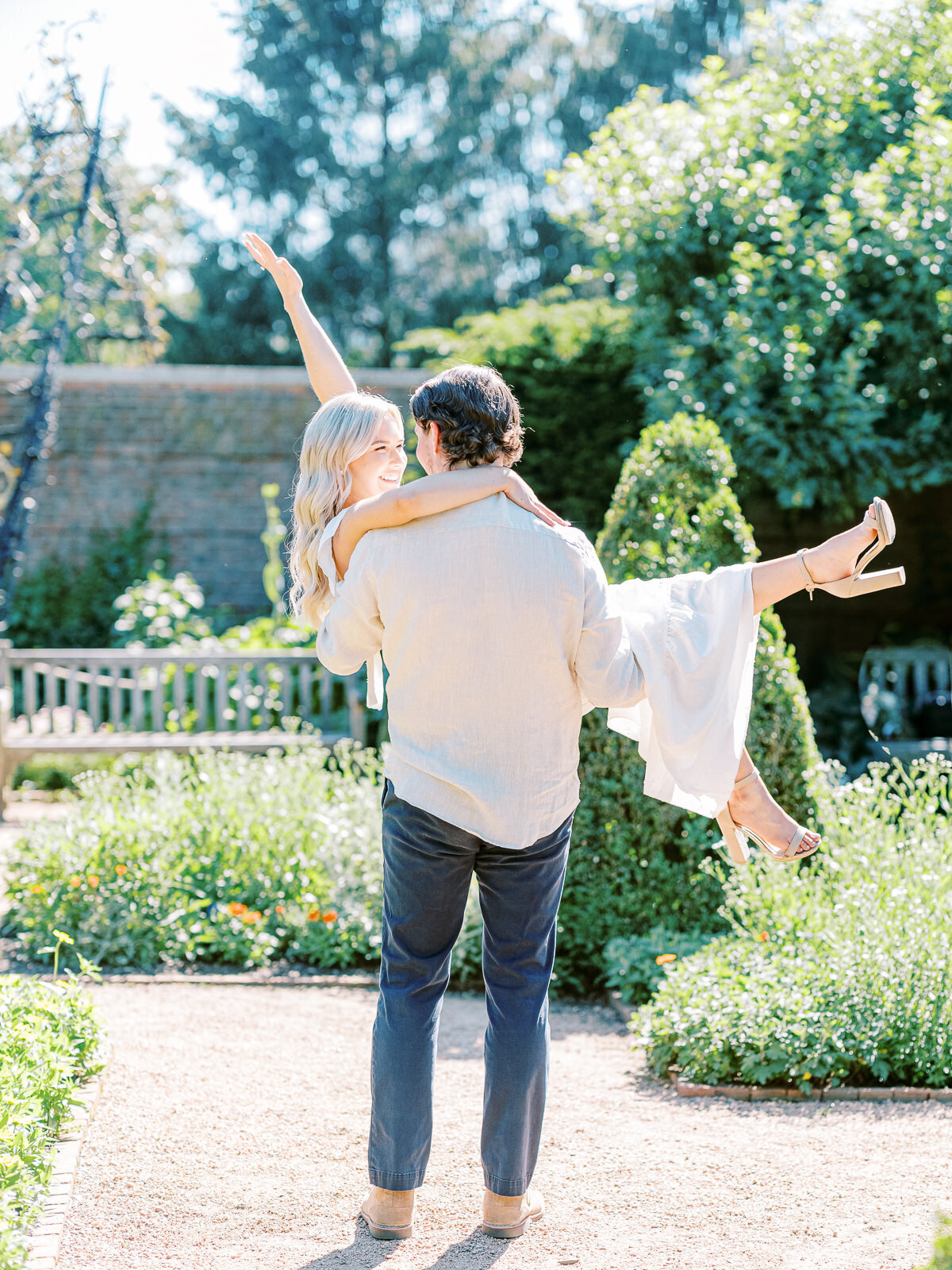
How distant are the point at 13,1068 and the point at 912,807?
296 centimetres

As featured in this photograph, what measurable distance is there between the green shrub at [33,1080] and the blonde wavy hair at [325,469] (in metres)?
1.24

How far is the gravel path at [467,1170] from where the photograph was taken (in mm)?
2223

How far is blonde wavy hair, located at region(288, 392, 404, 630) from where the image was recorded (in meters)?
2.21

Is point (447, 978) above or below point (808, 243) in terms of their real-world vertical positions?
below

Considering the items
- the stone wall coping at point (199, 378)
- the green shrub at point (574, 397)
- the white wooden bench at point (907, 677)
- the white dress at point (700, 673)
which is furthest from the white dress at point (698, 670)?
the stone wall coping at point (199, 378)

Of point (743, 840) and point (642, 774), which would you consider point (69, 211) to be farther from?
point (743, 840)

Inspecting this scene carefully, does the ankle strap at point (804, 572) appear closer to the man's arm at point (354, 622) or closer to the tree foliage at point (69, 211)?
the man's arm at point (354, 622)

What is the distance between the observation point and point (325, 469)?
7.35 feet

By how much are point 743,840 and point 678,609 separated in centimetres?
51

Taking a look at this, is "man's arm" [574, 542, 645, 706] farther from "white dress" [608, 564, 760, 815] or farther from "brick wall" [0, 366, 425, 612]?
"brick wall" [0, 366, 425, 612]

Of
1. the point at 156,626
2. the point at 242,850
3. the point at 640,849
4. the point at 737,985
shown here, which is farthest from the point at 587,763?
the point at 156,626

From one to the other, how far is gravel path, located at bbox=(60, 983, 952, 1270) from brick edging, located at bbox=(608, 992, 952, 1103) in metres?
0.04

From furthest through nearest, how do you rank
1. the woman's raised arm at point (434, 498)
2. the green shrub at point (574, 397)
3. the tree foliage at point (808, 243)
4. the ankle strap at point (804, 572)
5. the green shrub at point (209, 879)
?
the green shrub at point (574, 397) < the tree foliage at point (808, 243) < the green shrub at point (209, 879) < the ankle strap at point (804, 572) < the woman's raised arm at point (434, 498)

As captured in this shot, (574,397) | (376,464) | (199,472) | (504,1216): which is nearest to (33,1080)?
(504,1216)
